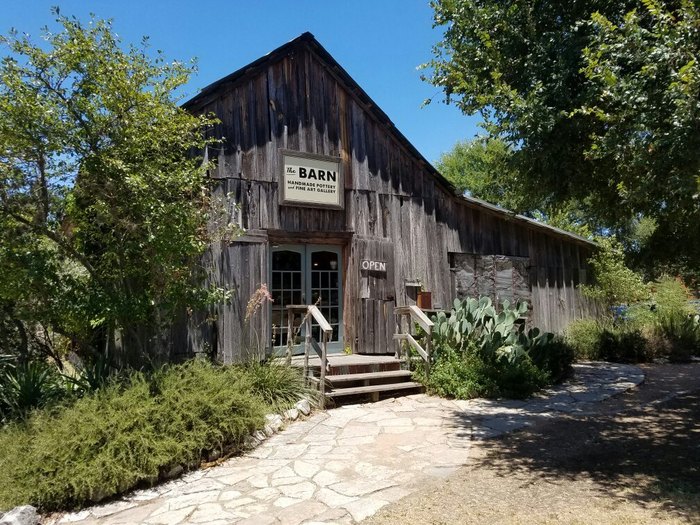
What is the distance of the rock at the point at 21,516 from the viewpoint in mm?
3900

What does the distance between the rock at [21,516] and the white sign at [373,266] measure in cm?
641

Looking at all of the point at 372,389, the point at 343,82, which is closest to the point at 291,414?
the point at 372,389

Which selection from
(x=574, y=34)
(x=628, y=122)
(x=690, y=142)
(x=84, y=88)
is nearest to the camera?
(x=690, y=142)

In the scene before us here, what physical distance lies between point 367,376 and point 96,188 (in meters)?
4.69

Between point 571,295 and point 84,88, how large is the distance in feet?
39.2

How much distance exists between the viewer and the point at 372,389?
7.84 metres

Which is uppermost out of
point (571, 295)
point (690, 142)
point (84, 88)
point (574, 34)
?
point (574, 34)

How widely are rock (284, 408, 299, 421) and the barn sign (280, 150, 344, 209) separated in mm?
3617

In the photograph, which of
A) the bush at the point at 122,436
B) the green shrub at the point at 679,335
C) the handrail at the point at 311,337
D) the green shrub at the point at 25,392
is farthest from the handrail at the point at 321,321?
the green shrub at the point at 679,335

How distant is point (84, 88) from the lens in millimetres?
5992

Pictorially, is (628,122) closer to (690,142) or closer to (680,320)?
(690,142)

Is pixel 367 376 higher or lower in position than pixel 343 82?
lower

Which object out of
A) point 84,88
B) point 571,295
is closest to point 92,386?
point 84,88

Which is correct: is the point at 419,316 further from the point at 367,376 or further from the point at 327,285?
the point at 327,285
